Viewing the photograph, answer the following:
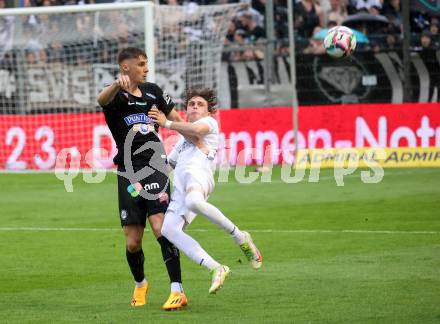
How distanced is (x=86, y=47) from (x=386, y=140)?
7.35 m

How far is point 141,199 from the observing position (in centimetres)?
948

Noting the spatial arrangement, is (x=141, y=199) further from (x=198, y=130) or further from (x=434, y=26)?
(x=434, y=26)

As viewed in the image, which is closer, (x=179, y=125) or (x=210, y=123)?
(x=179, y=125)

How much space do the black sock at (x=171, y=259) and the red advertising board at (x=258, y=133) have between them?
13885mm

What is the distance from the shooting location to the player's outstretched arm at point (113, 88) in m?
9.11

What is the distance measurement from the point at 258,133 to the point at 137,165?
14982mm

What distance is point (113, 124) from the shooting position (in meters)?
9.68

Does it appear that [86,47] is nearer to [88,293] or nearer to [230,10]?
[230,10]

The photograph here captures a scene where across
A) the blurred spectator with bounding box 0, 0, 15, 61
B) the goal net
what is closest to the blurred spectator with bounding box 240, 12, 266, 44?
the goal net

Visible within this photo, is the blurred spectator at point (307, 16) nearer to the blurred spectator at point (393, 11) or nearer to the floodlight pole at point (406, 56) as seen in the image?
the blurred spectator at point (393, 11)

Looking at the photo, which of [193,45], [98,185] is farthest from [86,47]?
[98,185]

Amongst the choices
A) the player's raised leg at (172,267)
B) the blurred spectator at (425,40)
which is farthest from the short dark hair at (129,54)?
the blurred spectator at (425,40)

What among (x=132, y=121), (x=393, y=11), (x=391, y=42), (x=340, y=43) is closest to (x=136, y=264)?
(x=132, y=121)

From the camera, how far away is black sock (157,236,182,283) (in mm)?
9281
